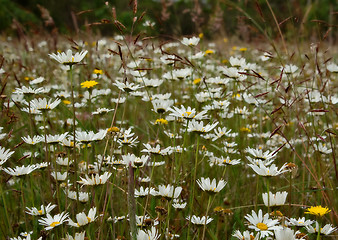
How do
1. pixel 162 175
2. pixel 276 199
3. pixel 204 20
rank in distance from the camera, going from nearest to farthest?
pixel 276 199, pixel 162 175, pixel 204 20

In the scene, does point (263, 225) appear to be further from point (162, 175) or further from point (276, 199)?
point (162, 175)

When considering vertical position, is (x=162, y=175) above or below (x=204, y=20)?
below

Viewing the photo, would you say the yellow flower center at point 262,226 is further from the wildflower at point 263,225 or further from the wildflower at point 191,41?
the wildflower at point 191,41

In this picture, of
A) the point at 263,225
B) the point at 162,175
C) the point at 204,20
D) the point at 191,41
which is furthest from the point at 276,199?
the point at 204,20

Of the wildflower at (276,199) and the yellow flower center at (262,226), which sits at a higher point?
the wildflower at (276,199)

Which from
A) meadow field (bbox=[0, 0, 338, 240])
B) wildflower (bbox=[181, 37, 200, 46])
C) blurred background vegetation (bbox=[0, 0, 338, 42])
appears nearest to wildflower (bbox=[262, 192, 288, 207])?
meadow field (bbox=[0, 0, 338, 240])

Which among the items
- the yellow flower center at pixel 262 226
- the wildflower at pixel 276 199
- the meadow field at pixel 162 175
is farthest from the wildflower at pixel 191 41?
the yellow flower center at pixel 262 226

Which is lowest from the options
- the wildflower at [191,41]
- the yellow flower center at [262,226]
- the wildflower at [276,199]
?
the yellow flower center at [262,226]

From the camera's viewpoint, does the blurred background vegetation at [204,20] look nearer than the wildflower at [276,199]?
No

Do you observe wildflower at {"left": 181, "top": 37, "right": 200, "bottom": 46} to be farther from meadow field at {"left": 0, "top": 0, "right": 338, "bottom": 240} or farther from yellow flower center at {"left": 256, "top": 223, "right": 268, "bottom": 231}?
yellow flower center at {"left": 256, "top": 223, "right": 268, "bottom": 231}

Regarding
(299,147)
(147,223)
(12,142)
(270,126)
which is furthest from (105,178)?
(270,126)

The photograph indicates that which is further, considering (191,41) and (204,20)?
(204,20)

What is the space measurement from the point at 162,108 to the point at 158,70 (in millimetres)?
1643

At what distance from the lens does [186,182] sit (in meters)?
1.66
